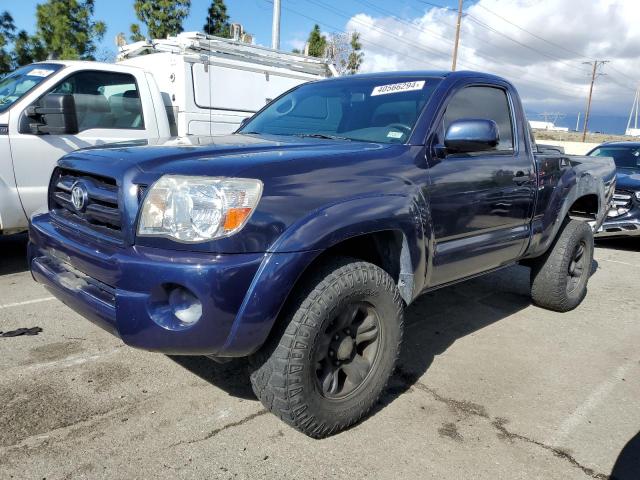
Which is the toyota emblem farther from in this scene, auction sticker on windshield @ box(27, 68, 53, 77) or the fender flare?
auction sticker on windshield @ box(27, 68, 53, 77)

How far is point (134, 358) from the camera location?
10.9 feet

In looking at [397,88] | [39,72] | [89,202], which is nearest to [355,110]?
[397,88]

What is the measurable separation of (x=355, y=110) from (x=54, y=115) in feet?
9.83

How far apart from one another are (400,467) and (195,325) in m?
1.14

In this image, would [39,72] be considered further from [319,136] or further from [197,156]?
[197,156]

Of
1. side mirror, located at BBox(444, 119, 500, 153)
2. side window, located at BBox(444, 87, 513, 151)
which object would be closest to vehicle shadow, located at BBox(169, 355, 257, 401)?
side mirror, located at BBox(444, 119, 500, 153)

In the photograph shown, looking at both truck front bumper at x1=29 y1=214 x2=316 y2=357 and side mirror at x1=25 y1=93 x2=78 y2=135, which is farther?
side mirror at x1=25 y1=93 x2=78 y2=135

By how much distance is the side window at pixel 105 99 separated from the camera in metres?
5.46

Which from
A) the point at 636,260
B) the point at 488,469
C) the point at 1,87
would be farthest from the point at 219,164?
the point at 636,260

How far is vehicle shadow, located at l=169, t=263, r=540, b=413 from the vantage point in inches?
125

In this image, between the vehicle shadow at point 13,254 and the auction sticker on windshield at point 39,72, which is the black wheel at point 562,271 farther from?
the auction sticker on windshield at point 39,72

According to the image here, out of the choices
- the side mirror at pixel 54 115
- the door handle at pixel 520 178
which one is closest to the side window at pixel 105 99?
the side mirror at pixel 54 115

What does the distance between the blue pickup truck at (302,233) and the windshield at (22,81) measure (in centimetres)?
284

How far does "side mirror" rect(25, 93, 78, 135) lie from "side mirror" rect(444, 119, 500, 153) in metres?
3.52
